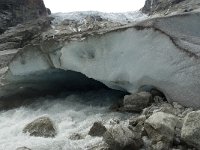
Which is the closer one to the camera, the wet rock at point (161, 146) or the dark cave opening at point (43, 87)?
the wet rock at point (161, 146)

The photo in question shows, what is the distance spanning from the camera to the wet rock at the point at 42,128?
7145mm

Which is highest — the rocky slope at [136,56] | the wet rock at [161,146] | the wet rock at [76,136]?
the rocky slope at [136,56]

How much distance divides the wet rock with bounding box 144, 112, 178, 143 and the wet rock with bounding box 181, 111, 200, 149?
0.21 m

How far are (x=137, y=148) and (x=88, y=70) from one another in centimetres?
345

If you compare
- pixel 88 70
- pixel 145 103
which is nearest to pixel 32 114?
pixel 88 70

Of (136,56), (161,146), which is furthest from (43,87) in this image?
(161,146)

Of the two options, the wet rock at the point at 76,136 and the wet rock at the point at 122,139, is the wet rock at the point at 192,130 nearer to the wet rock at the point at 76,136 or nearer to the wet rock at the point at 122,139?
the wet rock at the point at 122,139

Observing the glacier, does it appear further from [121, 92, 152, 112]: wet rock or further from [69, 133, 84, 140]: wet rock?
[69, 133, 84, 140]: wet rock

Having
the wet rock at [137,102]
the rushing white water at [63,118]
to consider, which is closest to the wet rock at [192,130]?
the rushing white water at [63,118]

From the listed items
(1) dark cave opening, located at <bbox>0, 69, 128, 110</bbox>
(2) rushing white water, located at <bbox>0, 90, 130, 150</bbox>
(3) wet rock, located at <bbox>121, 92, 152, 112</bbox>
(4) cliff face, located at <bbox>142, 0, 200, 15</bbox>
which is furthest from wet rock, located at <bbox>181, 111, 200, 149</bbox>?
(4) cliff face, located at <bbox>142, 0, 200, 15</bbox>

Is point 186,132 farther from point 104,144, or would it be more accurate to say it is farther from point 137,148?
point 104,144

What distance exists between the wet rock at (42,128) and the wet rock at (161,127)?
6.34 ft

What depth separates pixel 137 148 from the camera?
5.74 m

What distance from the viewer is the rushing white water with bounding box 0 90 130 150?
21.7 feet
